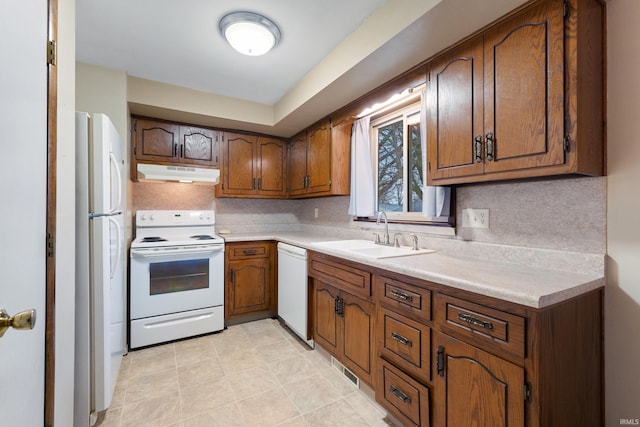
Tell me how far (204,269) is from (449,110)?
239cm

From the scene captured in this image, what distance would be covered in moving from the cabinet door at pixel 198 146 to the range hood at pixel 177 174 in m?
0.20

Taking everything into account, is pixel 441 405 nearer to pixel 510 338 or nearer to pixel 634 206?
pixel 510 338

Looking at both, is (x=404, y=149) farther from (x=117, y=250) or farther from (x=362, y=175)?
(x=117, y=250)

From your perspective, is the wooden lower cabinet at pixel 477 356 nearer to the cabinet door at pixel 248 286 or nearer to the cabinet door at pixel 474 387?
the cabinet door at pixel 474 387

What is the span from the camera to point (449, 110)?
1555mm

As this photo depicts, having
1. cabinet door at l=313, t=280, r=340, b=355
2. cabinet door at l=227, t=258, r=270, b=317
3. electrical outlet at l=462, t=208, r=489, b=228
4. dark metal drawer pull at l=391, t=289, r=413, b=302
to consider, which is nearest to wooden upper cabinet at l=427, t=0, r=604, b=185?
electrical outlet at l=462, t=208, r=489, b=228

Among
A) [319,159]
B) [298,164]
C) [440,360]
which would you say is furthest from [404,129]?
[440,360]

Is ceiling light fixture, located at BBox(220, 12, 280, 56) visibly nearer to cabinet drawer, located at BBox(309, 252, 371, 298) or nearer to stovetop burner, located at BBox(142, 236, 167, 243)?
cabinet drawer, located at BBox(309, 252, 371, 298)

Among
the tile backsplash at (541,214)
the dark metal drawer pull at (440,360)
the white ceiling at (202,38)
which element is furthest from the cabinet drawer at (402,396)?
the white ceiling at (202,38)

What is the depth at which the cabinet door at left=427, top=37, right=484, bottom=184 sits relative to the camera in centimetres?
142

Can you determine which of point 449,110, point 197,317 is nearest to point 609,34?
point 449,110

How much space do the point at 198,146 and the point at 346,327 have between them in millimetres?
2401

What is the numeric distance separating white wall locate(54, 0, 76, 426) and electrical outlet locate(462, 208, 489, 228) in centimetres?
203

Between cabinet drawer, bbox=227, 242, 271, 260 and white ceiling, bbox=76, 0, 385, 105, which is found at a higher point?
white ceiling, bbox=76, 0, 385, 105
